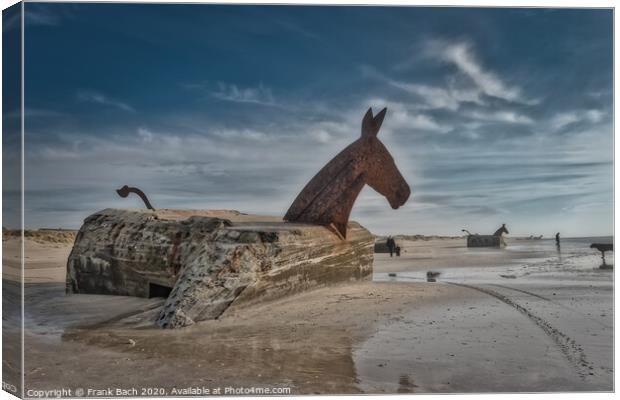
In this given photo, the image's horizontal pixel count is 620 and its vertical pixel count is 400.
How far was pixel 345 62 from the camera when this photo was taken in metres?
5.60

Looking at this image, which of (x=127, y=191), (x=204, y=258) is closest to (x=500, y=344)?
(x=204, y=258)

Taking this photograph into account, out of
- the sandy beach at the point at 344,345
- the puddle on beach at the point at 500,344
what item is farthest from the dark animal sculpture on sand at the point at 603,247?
the sandy beach at the point at 344,345

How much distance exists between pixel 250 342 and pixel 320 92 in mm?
2623

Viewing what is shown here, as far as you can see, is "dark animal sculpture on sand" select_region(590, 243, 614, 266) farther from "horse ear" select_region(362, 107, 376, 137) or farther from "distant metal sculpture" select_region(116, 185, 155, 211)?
"distant metal sculpture" select_region(116, 185, 155, 211)

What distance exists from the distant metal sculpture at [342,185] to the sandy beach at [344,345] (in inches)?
50.8

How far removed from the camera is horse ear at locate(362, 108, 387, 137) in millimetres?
5938

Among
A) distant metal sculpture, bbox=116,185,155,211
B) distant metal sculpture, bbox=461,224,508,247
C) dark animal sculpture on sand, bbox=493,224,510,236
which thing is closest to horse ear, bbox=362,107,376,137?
distant metal sculpture, bbox=461,224,508,247

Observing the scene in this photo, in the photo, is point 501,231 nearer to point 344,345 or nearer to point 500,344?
point 500,344

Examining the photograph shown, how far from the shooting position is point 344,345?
4.95 metres

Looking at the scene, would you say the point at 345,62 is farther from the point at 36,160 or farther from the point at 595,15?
the point at 36,160

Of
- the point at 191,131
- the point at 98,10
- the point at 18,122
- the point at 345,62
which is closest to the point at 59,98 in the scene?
the point at 18,122

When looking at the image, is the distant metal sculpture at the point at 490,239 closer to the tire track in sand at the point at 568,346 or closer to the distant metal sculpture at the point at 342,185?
the tire track in sand at the point at 568,346

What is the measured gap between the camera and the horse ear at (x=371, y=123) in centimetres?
594

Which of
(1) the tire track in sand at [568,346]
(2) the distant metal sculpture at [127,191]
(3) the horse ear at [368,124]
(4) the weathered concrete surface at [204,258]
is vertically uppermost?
(3) the horse ear at [368,124]
